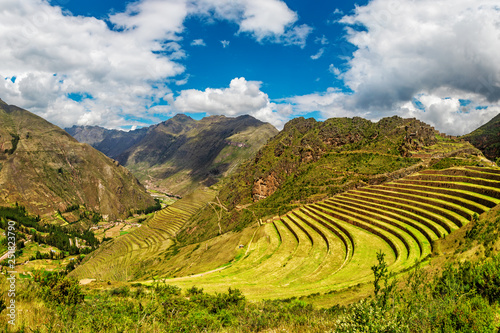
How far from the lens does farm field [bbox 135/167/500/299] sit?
24.4 metres

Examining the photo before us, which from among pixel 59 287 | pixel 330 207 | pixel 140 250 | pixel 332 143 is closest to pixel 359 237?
pixel 330 207

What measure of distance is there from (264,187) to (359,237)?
59434 mm

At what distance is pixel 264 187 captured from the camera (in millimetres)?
90625

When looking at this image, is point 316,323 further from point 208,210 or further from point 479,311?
point 208,210

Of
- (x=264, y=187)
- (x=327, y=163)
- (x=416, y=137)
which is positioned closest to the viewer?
(x=416, y=137)

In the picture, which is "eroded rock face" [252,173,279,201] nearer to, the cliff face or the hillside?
the cliff face

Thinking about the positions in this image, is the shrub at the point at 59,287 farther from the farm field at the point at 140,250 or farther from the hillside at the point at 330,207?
the farm field at the point at 140,250

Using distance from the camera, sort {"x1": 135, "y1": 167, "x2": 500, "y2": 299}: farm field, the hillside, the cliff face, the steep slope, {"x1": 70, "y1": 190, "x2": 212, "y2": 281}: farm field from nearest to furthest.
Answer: {"x1": 135, "y1": 167, "x2": 500, "y2": 299}: farm field < the hillside < the steep slope < the cliff face < {"x1": 70, "y1": 190, "x2": 212, "y2": 281}: farm field

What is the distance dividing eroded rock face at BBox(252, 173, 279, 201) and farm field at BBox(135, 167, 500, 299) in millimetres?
42418

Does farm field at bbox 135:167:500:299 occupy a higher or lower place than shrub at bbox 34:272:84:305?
lower

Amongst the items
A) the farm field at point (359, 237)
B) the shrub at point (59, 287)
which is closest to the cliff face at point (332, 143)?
the farm field at point (359, 237)

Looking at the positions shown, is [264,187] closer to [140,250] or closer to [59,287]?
[140,250]

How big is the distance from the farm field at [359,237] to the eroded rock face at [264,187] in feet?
139

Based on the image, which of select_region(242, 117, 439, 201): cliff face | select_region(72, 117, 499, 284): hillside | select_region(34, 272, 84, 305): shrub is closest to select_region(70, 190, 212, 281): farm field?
select_region(72, 117, 499, 284): hillside
